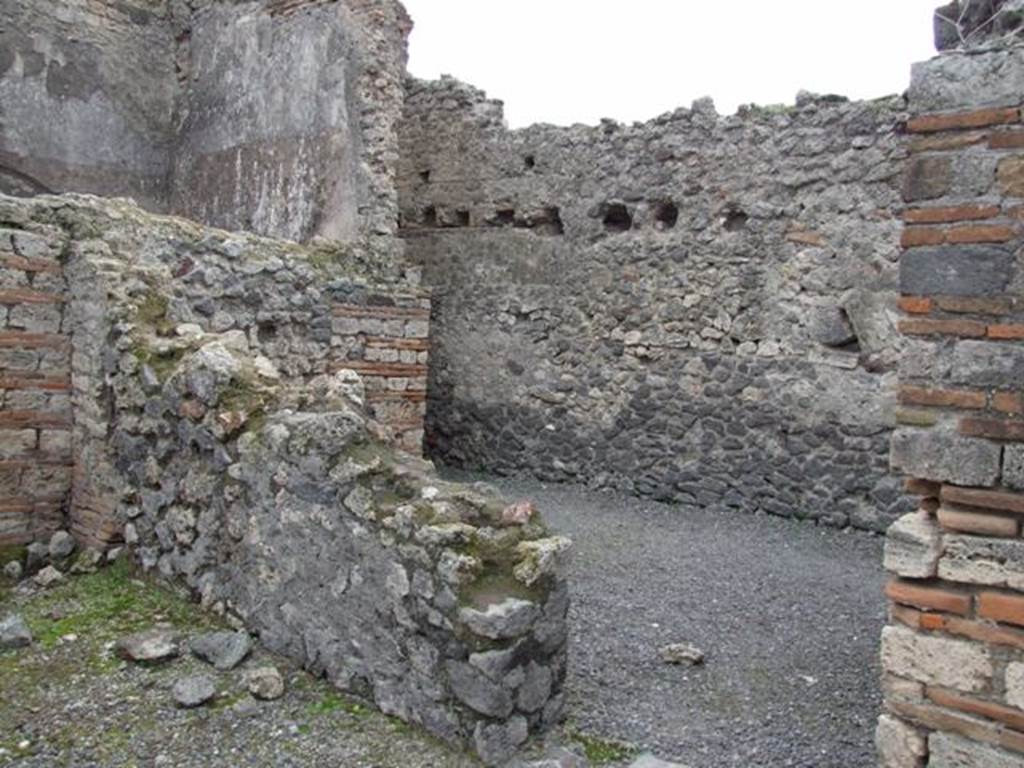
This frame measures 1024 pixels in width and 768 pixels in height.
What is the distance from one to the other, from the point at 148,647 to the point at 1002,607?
337cm

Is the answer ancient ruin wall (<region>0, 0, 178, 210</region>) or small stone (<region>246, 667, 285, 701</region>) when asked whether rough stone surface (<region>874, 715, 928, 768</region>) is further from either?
ancient ruin wall (<region>0, 0, 178, 210</region>)

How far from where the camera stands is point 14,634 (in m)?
4.16

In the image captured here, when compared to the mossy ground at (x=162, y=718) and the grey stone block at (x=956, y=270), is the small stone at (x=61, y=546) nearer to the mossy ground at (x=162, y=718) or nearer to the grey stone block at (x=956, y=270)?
A: the mossy ground at (x=162, y=718)

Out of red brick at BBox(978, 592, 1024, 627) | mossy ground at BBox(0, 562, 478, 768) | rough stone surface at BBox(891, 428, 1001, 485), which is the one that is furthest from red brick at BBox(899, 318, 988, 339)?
mossy ground at BBox(0, 562, 478, 768)

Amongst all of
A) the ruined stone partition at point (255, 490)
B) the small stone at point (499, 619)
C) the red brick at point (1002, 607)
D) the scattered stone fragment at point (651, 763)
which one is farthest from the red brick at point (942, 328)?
the scattered stone fragment at point (651, 763)

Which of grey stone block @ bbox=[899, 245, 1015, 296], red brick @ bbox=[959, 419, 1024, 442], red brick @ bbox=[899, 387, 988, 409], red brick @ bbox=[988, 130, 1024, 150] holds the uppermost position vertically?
red brick @ bbox=[988, 130, 1024, 150]

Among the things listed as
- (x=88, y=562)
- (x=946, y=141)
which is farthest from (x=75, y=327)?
(x=946, y=141)

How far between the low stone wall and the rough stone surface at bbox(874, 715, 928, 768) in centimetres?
467

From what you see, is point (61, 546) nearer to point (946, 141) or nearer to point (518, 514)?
point (518, 514)

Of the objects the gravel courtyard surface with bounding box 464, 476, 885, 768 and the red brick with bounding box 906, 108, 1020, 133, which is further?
the gravel courtyard surface with bounding box 464, 476, 885, 768

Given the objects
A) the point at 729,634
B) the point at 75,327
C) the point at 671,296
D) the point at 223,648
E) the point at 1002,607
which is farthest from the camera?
the point at 671,296

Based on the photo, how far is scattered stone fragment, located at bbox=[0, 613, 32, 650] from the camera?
4.12m

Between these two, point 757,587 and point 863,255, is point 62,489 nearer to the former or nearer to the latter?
point 757,587

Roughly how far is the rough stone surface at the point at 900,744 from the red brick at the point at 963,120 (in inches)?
72.8
